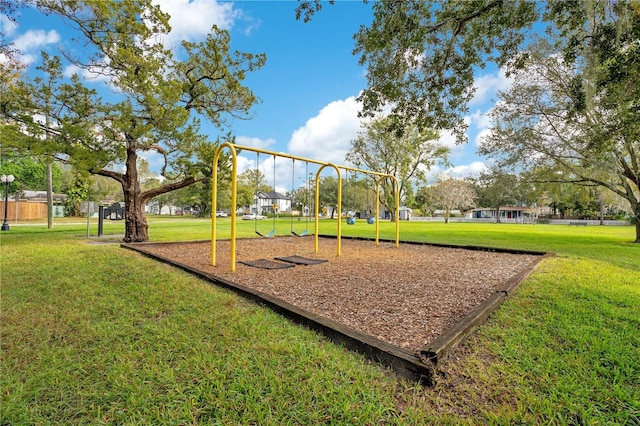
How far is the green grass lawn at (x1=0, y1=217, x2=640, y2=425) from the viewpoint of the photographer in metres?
1.50

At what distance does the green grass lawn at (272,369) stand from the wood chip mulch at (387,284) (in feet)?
1.13

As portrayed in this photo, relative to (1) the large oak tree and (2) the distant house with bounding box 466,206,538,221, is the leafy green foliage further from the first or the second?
(2) the distant house with bounding box 466,206,538,221

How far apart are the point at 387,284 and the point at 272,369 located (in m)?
2.20

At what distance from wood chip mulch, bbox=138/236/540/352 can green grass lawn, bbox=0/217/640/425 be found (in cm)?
34

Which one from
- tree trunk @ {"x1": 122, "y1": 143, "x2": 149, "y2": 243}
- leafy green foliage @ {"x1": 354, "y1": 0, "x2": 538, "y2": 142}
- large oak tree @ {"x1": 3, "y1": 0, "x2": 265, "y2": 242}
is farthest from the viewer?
tree trunk @ {"x1": 122, "y1": 143, "x2": 149, "y2": 243}

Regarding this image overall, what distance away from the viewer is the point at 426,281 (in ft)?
12.8

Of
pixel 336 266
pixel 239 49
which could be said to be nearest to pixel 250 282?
pixel 336 266

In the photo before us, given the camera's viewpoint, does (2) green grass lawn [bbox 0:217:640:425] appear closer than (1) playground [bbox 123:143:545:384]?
Yes

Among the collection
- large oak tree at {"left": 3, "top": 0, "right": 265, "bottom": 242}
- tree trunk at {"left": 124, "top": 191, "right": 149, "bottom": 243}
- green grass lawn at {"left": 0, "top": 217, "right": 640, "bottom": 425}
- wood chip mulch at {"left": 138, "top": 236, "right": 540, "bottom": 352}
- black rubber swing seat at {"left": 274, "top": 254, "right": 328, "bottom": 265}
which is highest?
large oak tree at {"left": 3, "top": 0, "right": 265, "bottom": 242}

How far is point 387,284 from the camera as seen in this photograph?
3721 millimetres

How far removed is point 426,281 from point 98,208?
31.7 ft

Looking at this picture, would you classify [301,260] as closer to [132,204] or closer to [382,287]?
[382,287]

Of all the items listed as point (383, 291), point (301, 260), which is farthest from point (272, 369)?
point (301, 260)

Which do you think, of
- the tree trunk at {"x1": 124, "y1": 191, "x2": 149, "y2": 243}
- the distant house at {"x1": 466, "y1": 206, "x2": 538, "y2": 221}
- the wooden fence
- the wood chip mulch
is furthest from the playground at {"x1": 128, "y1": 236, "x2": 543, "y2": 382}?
the distant house at {"x1": 466, "y1": 206, "x2": 538, "y2": 221}
